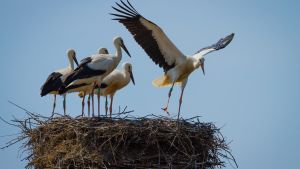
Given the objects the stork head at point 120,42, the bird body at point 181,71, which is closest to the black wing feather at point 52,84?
the stork head at point 120,42

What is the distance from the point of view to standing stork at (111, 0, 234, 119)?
1255 centimetres

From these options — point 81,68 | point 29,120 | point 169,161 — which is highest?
point 81,68

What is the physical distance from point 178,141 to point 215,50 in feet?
12.0

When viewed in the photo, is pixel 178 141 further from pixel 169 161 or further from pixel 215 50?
pixel 215 50

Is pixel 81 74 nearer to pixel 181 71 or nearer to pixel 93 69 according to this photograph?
pixel 93 69

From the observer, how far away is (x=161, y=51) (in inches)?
514

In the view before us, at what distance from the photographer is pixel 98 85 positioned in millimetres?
12797

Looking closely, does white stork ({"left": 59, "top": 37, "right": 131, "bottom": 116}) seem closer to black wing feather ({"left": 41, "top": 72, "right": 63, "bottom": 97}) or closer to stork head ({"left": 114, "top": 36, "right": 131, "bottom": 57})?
stork head ({"left": 114, "top": 36, "right": 131, "bottom": 57})

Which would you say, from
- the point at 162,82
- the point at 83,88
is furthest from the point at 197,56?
the point at 83,88

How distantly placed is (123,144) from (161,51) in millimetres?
2927

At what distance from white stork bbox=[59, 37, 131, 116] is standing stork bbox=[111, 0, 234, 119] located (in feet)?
1.78

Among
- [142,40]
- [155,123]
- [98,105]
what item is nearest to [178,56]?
[142,40]

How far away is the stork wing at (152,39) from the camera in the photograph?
12516mm

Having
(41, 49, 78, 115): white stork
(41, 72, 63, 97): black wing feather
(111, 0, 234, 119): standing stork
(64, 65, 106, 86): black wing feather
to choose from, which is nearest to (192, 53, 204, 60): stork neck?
(111, 0, 234, 119): standing stork
